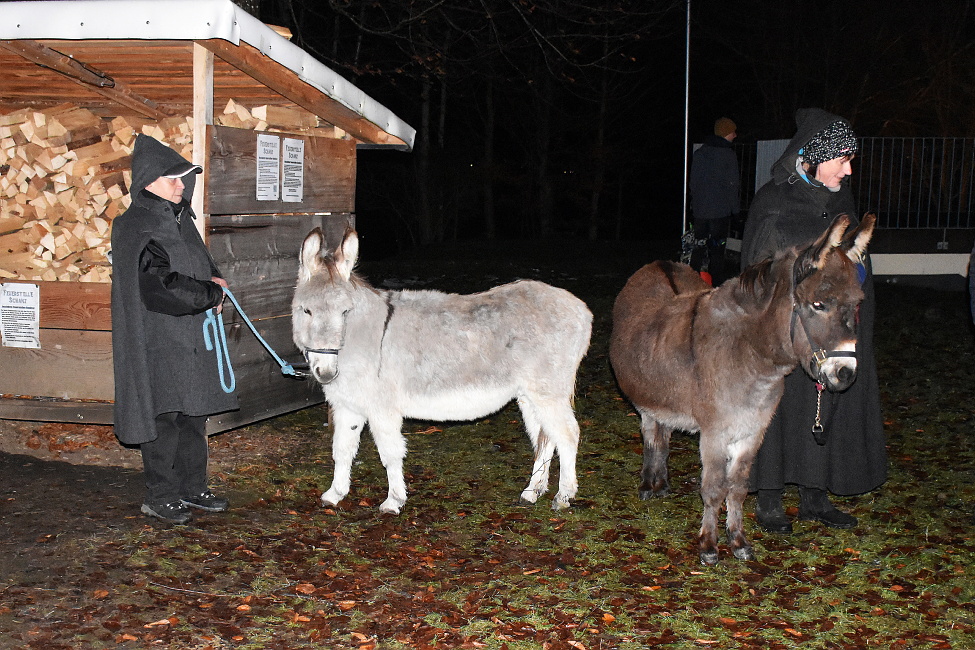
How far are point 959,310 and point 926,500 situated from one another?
8936 mm

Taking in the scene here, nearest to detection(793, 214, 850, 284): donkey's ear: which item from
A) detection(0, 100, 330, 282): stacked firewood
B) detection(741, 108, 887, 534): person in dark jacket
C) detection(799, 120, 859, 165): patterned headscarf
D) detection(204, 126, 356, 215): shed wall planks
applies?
detection(741, 108, 887, 534): person in dark jacket

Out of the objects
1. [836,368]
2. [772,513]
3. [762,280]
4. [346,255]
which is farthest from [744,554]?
[346,255]

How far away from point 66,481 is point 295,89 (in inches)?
125

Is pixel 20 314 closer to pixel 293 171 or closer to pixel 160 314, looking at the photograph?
pixel 160 314

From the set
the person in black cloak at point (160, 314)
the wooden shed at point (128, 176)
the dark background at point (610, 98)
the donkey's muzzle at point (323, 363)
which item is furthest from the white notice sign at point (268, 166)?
the dark background at point (610, 98)

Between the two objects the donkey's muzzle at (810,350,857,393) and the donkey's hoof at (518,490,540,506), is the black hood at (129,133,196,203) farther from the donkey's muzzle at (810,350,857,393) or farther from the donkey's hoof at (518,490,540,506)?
the donkey's muzzle at (810,350,857,393)

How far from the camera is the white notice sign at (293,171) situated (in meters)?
6.61

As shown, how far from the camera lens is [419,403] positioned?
5719mm

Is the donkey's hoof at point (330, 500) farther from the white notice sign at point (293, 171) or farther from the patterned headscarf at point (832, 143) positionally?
the patterned headscarf at point (832, 143)

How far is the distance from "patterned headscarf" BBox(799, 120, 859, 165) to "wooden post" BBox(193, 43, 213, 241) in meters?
3.74

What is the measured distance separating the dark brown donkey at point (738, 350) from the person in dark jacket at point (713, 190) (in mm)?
5841

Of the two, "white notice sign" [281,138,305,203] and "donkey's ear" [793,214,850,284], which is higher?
"white notice sign" [281,138,305,203]

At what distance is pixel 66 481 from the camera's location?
6148 mm

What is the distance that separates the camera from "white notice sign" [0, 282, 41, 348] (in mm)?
6363
